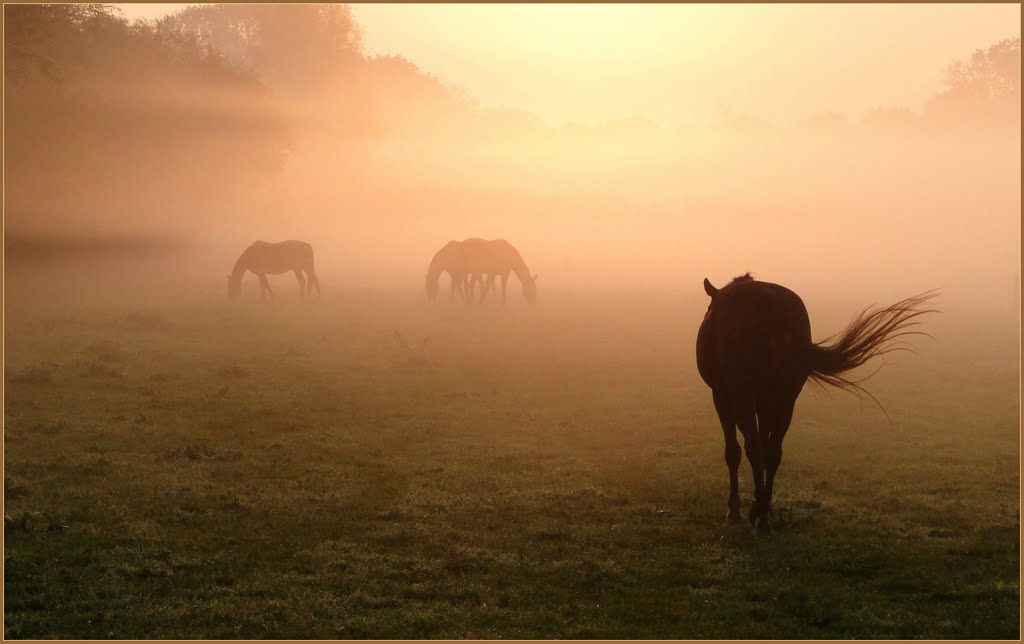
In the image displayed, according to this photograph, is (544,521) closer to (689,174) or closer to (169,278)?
(169,278)

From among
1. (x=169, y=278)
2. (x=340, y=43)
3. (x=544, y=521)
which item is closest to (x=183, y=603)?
(x=544, y=521)

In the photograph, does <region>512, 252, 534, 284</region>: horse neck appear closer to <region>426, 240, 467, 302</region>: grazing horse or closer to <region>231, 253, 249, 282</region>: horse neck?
<region>426, 240, 467, 302</region>: grazing horse

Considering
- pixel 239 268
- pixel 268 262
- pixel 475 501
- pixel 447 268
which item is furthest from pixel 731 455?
pixel 268 262

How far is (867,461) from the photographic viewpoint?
42.5 ft

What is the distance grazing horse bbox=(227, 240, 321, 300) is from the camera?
32312 mm

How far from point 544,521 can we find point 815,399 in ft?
30.8

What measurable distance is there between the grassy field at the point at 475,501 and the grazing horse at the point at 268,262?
34.2 ft

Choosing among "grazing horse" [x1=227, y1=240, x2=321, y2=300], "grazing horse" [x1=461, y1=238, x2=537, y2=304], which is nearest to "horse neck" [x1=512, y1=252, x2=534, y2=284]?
"grazing horse" [x1=461, y1=238, x2=537, y2=304]

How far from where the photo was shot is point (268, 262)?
1305 inches

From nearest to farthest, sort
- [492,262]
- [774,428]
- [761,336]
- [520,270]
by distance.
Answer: [761,336], [774,428], [492,262], [520,270]

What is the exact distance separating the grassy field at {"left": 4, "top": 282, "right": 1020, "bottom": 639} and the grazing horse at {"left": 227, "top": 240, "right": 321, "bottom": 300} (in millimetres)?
10426

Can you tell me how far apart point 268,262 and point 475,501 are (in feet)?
79.6

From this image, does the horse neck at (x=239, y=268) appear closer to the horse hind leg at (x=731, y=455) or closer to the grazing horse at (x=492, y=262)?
the grazing horse at (x=492, y=262)

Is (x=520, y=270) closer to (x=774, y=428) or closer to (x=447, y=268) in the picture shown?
(x=447, y=268)
